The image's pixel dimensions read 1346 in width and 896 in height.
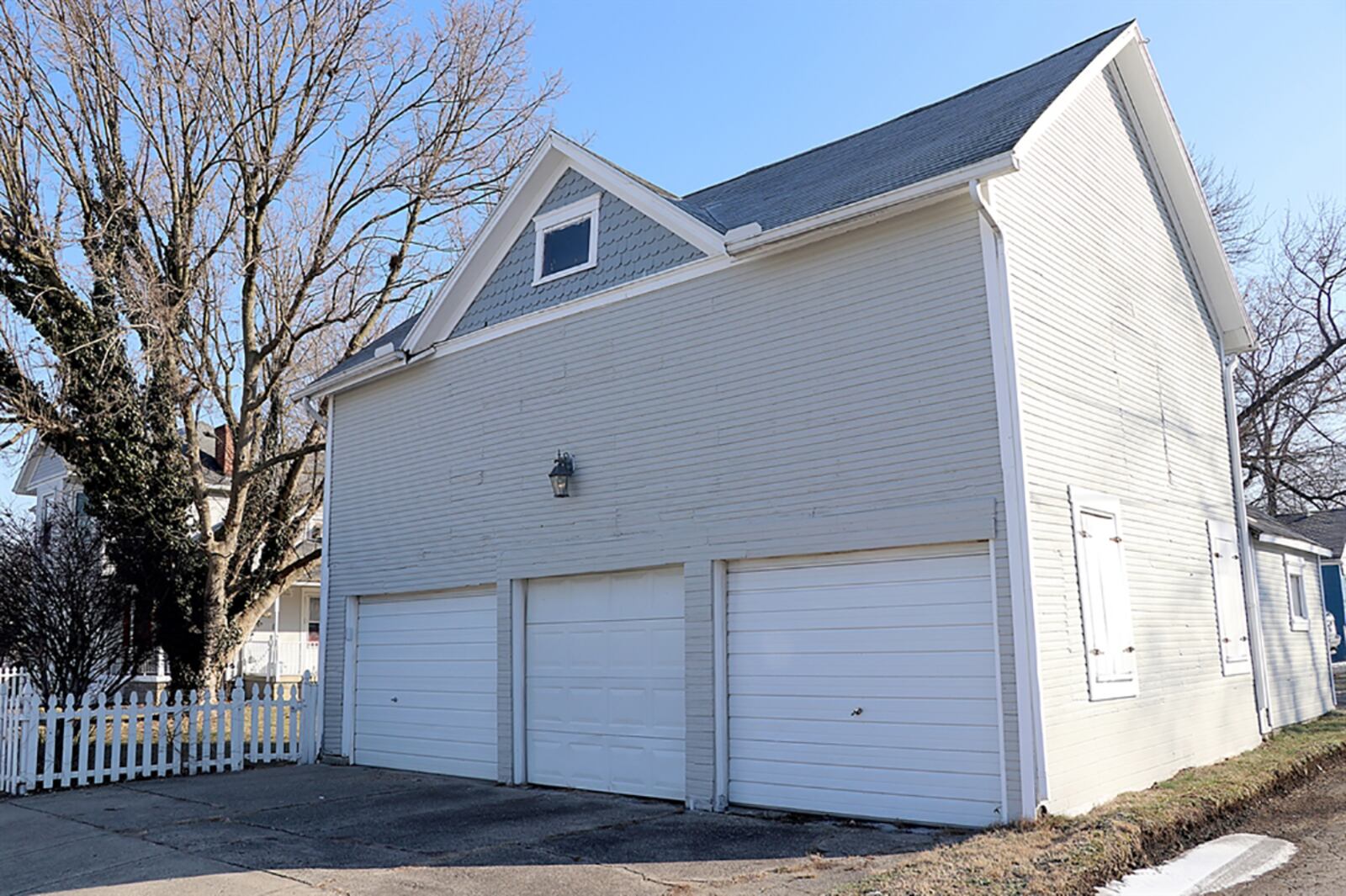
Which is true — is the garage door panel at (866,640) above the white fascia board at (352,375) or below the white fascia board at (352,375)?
below

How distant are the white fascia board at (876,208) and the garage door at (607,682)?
3.23 m

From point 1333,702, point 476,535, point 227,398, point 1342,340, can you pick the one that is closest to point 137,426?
point 227,398

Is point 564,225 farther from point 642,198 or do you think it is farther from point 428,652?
point 428,652

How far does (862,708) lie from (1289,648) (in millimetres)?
8972

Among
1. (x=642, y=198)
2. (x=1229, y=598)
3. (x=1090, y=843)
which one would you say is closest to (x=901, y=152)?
(x=642, y=198)

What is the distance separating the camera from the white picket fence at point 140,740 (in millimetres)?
11352

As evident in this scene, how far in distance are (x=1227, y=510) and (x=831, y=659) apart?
6.70 m

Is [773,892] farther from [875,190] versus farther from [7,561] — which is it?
[7,561]

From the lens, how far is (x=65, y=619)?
13.1m

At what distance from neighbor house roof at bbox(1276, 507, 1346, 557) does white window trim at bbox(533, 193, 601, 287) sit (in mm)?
21195

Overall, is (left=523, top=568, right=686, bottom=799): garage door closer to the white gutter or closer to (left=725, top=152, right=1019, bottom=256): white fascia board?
(left=725, top=152, right=1019, bottom=256): white fascia board

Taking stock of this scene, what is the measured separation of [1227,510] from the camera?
12594mm

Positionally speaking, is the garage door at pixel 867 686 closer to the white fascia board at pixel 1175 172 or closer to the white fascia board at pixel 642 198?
the white fascia board at pixel 642 198

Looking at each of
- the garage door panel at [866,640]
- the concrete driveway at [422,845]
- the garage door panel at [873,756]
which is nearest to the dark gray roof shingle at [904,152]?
the garage door panel at [866,640]
